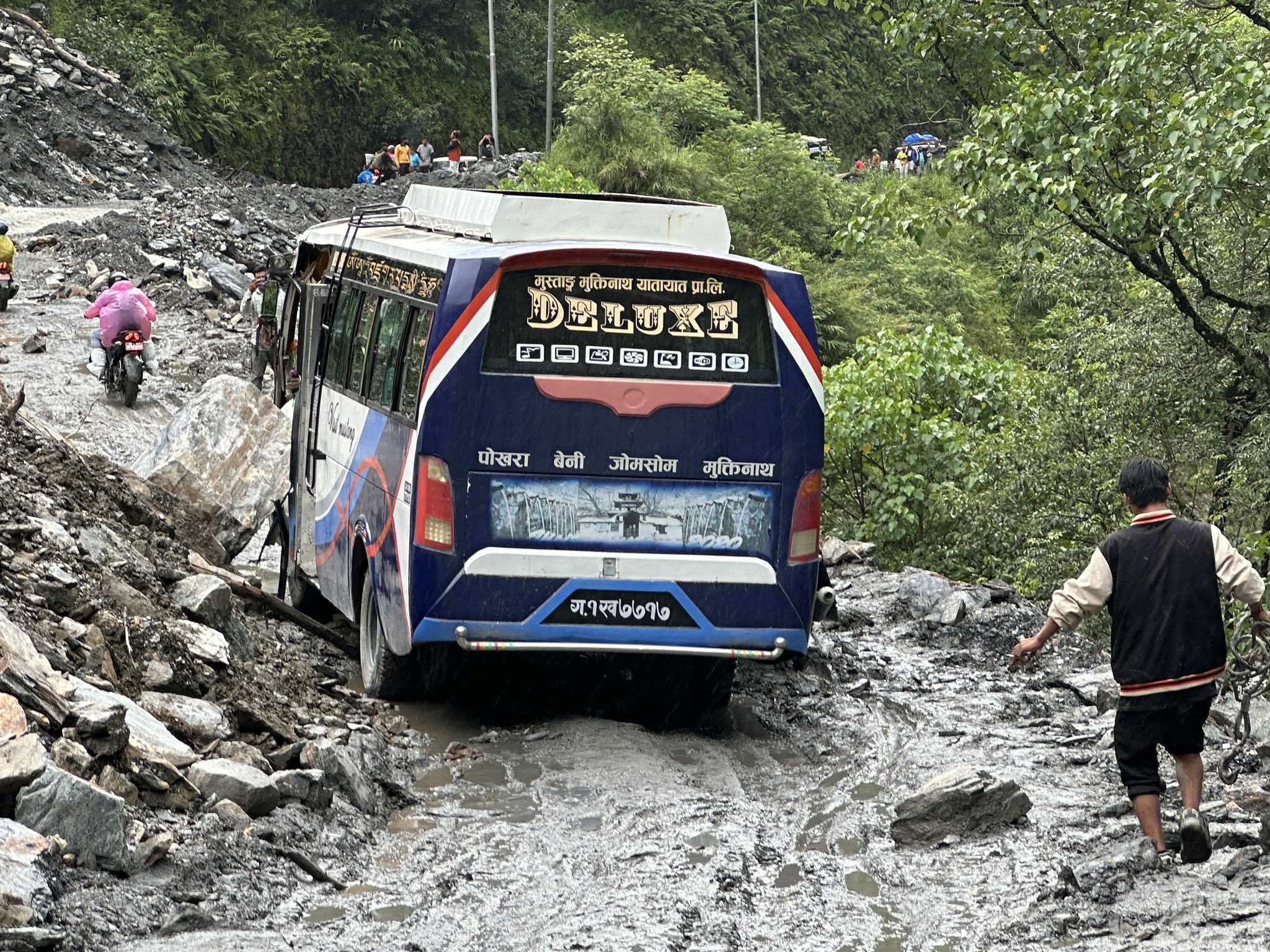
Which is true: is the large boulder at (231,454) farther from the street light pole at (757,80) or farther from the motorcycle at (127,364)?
the street light pole at (757,80)

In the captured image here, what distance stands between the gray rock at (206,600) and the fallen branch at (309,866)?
329 cm

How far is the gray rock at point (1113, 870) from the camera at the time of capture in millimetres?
6293

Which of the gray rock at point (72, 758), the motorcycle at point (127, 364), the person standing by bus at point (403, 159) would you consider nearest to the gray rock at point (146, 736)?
the gray rock at point (72, 758)

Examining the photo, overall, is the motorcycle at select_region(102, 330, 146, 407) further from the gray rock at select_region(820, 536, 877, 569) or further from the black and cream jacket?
the black and cream jacket

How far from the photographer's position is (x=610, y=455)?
867cm

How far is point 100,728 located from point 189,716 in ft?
3.55

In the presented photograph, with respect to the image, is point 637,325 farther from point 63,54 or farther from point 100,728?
point 63,54

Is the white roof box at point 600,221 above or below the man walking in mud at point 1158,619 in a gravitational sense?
above

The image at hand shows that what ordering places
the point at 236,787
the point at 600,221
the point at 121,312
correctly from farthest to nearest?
the point at 121,312
the point at 600,221
the point at 236,787

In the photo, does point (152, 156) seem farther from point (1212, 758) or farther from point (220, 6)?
point (1212, 758)

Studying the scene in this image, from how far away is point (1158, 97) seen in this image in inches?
557

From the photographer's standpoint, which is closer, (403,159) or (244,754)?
(244,754)

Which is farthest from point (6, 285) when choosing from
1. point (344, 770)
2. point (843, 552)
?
point (344, 770)

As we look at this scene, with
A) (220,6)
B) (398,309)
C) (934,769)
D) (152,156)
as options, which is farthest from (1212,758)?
(220,6)
